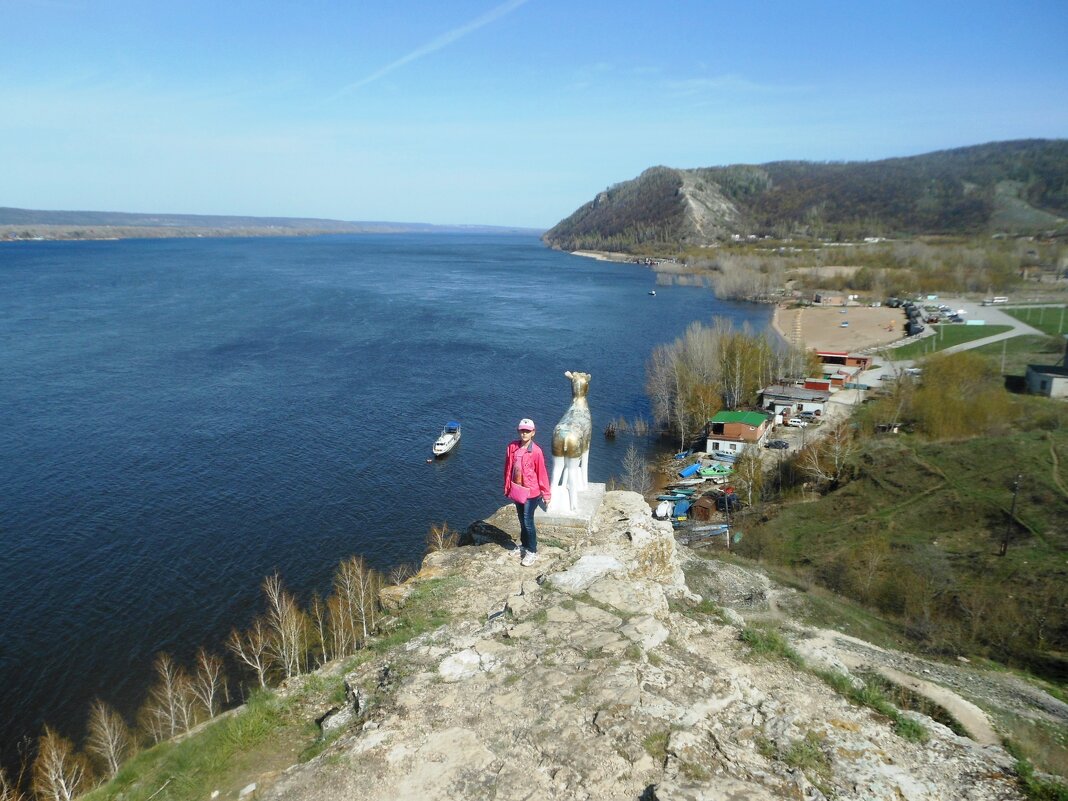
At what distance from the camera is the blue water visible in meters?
22.8

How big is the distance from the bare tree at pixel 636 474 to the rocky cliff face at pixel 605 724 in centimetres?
2513

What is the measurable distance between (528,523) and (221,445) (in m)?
32.3

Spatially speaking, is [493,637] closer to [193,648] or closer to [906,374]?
[193,648]

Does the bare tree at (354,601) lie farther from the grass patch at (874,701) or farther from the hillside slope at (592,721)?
the grass patch at (874,701)

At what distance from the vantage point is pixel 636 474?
35781 millimetres

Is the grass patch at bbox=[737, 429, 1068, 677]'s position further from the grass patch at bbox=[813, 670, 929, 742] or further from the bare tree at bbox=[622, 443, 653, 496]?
the grass patch at bbox=[813, 670, 929, 742]

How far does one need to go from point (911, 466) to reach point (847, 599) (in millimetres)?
11546

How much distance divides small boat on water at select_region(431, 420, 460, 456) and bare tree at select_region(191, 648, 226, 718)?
1678 centimetres

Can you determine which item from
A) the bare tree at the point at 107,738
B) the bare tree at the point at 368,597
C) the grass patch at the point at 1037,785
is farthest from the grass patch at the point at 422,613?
the bare tree at the point at 107,738

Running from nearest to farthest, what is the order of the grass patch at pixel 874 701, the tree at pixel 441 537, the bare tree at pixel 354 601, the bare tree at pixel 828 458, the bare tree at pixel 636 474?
the grass patch at pixel 874 701 → the bare tree at pixel 354 601 → the tree at pixel 441 537 → the bare tree at pixel 828 458 → the bare tree at pixel 636 474

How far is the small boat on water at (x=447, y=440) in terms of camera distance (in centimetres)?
3625

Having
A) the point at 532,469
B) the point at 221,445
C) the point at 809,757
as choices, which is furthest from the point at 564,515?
the point at 221,445

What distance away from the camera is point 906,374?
42688 millimetres

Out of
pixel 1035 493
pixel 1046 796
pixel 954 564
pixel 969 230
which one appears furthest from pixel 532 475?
pixel 969 230
